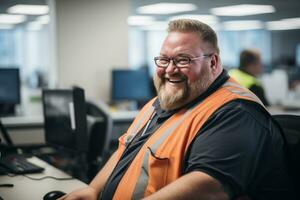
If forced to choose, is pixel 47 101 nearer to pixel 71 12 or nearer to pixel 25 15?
pixel 71 12

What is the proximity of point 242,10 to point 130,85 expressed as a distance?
244 inches

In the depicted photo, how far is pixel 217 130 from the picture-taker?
4.58 feet

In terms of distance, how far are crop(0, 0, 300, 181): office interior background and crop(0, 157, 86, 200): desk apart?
0.78 metres

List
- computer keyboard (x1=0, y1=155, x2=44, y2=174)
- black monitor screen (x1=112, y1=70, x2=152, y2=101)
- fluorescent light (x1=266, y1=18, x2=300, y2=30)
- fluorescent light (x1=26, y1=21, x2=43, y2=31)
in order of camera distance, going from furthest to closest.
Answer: fluorescent light (x1=26, y1=21, x2=43, y2=31), fluorescent light (x1=266, y1=18, x2=300, y2=30), black monitor screen (x1=112, y1=70, x2=152, y2=101), computer keyboard (x1=0, y1=155, x2=44, y2=174)

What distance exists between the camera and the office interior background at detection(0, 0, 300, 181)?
4.95 m

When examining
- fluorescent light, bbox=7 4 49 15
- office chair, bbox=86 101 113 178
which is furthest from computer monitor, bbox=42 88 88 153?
fluorescent light, bbox=7 4 49 15

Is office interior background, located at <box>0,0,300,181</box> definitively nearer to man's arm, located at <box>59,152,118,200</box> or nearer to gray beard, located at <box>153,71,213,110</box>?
gray beard, located at <box>153,71,213,110</box>

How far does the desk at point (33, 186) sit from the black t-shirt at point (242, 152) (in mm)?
688

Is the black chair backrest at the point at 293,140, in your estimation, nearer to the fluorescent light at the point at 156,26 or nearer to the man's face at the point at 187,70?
the man's face at the point at 187,70

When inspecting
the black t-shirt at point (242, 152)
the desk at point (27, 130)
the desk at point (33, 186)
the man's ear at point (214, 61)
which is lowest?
the desk at point (27, 130)

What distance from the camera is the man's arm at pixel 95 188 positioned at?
68.5 inches

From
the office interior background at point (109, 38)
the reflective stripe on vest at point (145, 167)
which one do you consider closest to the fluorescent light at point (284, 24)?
the office interior background at point (109, 38)

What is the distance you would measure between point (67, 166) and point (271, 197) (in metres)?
2.11

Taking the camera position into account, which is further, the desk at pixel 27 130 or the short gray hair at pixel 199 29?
the desk at pixel 27 130
